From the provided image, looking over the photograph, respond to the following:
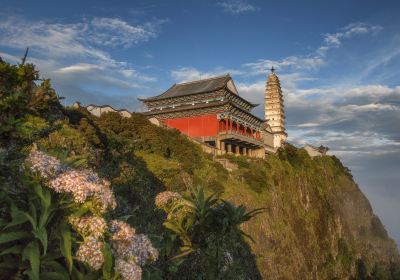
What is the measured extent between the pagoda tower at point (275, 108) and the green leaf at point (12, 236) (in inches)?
3097

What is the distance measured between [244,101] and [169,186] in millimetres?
31433

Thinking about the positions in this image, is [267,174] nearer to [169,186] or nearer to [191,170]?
[191,170]

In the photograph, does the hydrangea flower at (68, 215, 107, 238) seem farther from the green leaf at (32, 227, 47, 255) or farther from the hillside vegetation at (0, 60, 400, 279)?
the green leaf at (32, 227, 47, 255)

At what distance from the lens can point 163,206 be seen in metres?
6.29

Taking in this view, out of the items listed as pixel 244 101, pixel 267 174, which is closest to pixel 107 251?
pixel 267 174

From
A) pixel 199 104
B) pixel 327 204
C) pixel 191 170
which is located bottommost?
pixel 327 204

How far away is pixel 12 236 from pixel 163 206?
2.83m

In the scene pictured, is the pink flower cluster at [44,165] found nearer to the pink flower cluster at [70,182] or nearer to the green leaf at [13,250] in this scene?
the pink flower cluster at [70,182]

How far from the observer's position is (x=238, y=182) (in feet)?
106

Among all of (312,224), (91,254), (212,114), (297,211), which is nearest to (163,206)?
(91,254)

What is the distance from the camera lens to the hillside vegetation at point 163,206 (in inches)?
157

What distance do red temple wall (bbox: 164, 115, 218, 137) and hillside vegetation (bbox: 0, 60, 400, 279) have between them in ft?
25.7

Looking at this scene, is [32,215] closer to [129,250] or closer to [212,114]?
[129,250]

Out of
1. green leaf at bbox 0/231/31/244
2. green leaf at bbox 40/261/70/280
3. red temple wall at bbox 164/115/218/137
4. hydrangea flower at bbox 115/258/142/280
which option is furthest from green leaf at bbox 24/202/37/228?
red temple wall at bbox 164/115/218/137
